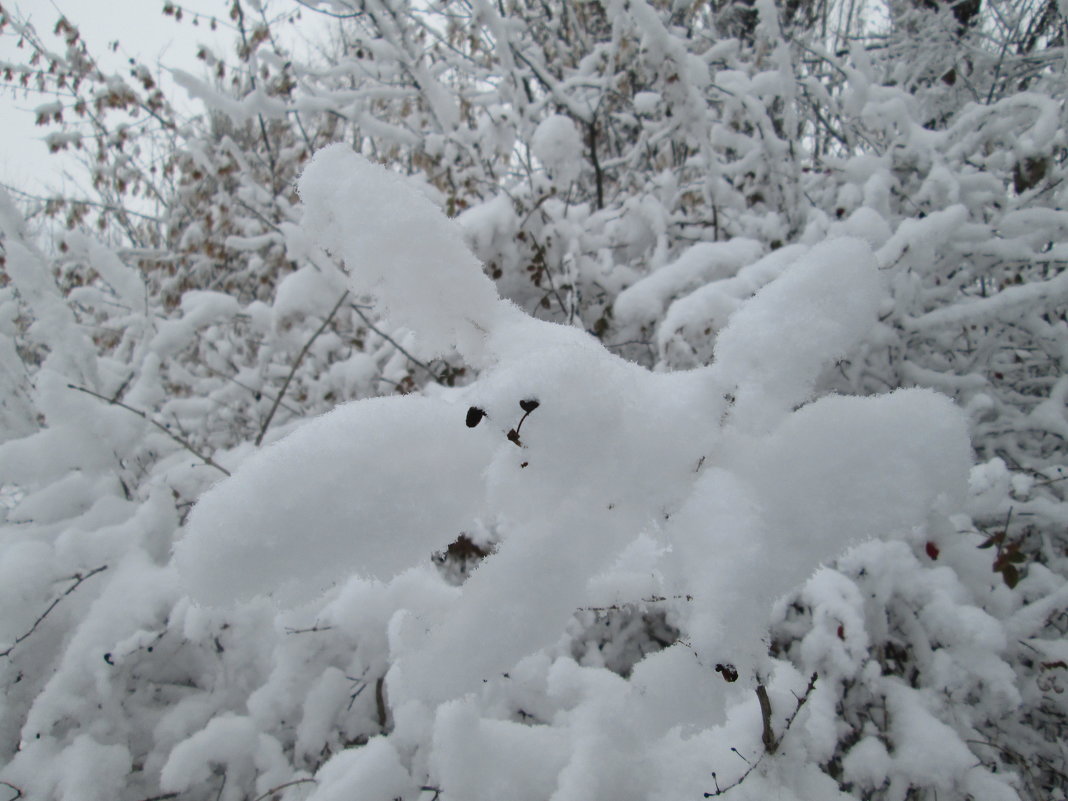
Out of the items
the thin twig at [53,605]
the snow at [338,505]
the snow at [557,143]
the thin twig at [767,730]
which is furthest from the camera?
the snow at [557,143]

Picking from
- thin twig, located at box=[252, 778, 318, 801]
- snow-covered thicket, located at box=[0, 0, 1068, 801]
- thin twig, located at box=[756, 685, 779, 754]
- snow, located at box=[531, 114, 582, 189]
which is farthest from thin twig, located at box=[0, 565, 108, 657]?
snow, located at box=[531, 114, 582, 189]

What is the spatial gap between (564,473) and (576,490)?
0.03 meters

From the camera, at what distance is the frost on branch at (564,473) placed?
22.3 inches

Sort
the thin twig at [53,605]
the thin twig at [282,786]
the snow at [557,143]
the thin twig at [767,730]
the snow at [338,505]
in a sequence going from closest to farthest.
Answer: the snow at [338,505] < the thin twig at [767,730] < the thin twig at [282,786] < the thin twig at [53,605] < the snow at [557,143]

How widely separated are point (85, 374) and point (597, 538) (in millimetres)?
2345

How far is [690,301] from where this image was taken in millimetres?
2012

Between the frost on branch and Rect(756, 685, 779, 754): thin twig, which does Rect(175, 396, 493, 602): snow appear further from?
Rect(756, 685, 779, 754): thin twig

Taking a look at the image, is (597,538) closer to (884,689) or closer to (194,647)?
(884,689)

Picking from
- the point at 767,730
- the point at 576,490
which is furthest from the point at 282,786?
the point at 576,490

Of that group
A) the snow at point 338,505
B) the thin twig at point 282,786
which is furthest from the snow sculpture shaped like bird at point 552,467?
the thin twig at point 282,786

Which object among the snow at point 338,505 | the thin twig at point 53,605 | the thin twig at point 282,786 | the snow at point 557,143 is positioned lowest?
the thin twig at point 282,786

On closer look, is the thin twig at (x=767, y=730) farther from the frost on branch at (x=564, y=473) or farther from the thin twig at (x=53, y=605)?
the thin twig at (x=53, y=605)

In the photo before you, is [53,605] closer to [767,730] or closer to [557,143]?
[767,730]

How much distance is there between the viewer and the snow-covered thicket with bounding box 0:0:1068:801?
1.99 ft
